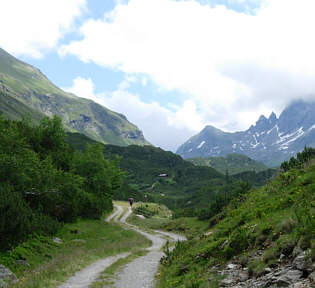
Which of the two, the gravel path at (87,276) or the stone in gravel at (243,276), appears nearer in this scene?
the stone in gravel at (243,276)

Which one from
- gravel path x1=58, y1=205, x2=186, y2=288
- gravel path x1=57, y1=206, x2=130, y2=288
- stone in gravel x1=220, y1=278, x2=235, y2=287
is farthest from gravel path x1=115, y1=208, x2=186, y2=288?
stone in gravel x1=220, y1=278, x2=235, y2=287

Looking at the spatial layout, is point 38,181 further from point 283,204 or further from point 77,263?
point 283,204

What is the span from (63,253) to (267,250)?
2368cm

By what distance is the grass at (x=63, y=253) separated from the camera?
20469 mm

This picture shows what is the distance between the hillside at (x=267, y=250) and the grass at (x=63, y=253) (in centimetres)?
851

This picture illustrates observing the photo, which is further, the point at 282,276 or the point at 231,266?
the point at 231,266

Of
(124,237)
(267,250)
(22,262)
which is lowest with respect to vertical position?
(124,237)

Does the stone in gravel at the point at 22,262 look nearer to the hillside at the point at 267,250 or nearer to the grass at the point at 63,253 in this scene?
the grass at the point at 63,253

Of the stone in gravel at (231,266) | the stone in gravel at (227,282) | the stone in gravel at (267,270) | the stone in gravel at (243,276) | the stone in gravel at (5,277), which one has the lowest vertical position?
the stone in gravel at (5,277)

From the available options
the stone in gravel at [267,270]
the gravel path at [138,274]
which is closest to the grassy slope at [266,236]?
the stone in gravel at [267,270]

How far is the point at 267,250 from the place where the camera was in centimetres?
1257

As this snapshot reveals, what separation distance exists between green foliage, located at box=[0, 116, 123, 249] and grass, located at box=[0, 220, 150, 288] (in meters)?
1.56

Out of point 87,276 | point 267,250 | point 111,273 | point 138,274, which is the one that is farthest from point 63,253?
point 267,250

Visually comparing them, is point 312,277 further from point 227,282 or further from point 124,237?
point 124,237
